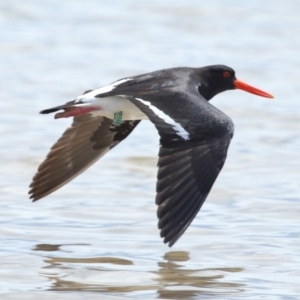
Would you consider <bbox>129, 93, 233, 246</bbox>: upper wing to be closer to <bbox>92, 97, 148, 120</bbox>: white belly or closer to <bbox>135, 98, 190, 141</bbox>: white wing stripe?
<bbox>135, 98, 190, 141</bbox>: white wing stripe

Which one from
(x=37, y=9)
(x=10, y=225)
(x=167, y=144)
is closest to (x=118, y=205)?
(x=10, y=225)

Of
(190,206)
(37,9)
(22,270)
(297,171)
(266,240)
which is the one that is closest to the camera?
(190,206)

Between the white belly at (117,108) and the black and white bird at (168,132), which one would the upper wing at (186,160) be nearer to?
the black and white bird at (168,132)

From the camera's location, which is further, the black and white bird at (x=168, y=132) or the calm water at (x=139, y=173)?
the calm water at (x=139, y=173)

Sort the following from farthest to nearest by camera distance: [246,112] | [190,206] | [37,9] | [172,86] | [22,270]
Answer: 1. [37,9]
2. [246,112]
3. [172,86]
4. [22,270]
5. [190,206]

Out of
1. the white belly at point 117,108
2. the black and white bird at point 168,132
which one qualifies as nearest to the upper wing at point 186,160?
the black and white bird at point 168,132

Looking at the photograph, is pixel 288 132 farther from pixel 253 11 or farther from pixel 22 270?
pixel 253 11

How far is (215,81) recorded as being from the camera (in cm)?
967

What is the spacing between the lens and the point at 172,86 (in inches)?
332

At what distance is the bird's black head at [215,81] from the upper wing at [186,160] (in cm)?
160

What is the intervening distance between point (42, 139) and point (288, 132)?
10.8 ft

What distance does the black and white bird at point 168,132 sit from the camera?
742 cm

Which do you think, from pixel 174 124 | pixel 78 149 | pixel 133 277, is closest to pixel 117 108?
pixel 78 149

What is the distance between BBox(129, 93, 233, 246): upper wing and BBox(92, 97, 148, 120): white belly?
1.20m
